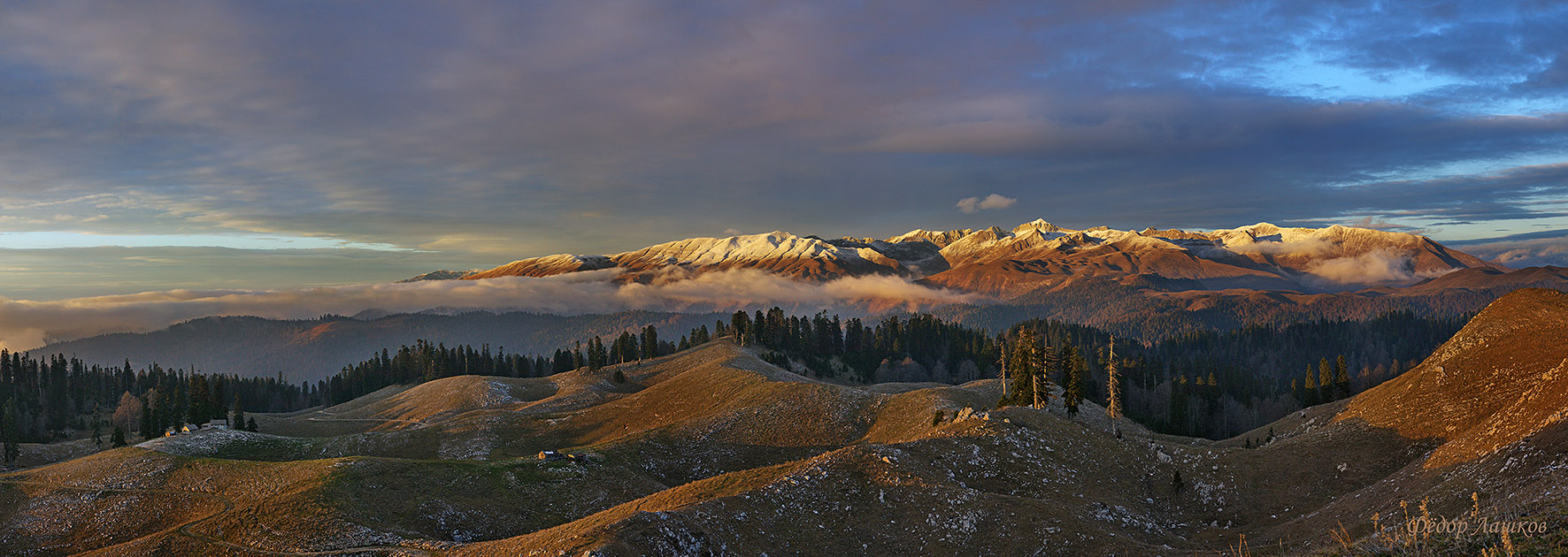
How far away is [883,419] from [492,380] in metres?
92.3

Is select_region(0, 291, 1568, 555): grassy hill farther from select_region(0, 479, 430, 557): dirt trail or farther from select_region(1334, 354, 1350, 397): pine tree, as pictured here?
select_region(1334, 354, 1350, 397): pine tree

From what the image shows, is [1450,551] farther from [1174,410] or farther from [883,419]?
[1174,410]

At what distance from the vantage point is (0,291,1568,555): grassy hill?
45.5 metres

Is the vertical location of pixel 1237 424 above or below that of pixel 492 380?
below

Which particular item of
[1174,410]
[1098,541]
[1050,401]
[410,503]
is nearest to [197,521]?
[410,503]

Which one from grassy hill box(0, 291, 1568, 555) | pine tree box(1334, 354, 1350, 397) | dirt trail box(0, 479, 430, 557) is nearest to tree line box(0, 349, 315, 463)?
grassy hill box(0, 291, 1568, 555)

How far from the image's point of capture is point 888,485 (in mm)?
53906

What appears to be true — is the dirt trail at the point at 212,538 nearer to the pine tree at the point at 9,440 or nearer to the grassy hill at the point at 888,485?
the grassy hill at the point at 888,485

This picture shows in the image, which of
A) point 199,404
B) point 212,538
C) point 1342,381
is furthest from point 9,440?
point 1342,381

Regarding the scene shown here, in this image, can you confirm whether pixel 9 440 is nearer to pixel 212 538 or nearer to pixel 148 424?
pixel 148 424

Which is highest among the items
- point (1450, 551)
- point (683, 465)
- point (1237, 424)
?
point (1450, 551)

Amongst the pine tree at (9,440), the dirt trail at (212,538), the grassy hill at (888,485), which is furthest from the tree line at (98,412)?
the dirt trail at (212,538)

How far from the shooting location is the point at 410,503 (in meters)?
62.6

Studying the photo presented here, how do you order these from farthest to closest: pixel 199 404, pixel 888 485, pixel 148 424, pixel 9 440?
pixel 199 404 → pixel 148 424 → pixel 9 440 → pixel 888 485
